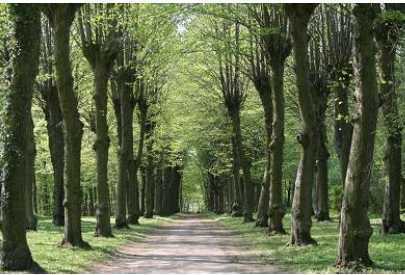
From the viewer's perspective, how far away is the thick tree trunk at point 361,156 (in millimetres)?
11648

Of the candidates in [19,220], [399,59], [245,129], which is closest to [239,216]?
[245,129]

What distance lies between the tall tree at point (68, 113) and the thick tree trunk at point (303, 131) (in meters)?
6.06

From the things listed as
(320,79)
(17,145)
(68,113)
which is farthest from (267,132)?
(17,145)

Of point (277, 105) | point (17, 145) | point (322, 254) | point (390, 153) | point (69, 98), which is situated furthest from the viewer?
point (277, 105)

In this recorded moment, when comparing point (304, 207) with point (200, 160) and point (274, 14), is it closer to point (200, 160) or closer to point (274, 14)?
point (274, 14)

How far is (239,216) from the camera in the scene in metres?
43.3

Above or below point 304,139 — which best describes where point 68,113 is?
above

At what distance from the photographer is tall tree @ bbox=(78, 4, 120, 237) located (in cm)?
2169

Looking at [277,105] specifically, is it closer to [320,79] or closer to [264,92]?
[264,92]

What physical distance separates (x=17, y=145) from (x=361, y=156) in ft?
21.9

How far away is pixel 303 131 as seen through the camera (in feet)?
57.2

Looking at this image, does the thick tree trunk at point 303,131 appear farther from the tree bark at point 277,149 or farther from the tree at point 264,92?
the tree at point 264,92

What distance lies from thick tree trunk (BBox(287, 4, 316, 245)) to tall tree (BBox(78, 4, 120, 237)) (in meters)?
7.67

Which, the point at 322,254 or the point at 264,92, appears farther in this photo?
the point at 264,92
